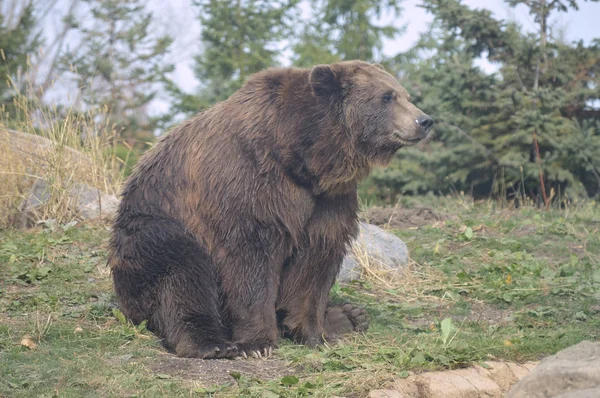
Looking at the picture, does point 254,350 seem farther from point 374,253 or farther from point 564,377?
point 374,253

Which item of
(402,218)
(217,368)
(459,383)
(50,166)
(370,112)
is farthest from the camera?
(402,218)

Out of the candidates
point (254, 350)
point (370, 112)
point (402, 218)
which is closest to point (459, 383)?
point (254, 350)

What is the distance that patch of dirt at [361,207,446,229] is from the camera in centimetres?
937

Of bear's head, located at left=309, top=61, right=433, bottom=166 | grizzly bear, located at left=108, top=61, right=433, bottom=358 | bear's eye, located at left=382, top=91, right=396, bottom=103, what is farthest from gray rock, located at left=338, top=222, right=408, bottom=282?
bear's eye, located at left=382, top=91, right=396, bottom=103

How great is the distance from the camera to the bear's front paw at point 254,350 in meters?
5.20

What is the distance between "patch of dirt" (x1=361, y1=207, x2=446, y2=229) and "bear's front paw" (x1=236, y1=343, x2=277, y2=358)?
4.15 meters

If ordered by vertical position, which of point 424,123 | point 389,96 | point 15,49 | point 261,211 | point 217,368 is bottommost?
point 217,368

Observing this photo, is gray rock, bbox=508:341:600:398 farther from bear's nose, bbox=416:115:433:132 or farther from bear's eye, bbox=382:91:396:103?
bear's eye, bbox=382:91:396:103

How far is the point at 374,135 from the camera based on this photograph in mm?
5578

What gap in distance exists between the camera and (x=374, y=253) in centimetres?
767

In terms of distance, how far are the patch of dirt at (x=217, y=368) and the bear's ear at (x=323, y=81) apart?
1.92 metres

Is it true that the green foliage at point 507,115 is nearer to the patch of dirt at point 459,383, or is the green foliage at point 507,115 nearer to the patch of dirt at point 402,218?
the patch of dirt at point 402,218

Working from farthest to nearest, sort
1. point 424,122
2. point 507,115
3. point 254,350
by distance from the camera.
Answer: point 507,115 < point 424,122 < point 254,350

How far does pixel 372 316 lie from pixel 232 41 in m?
16.2
